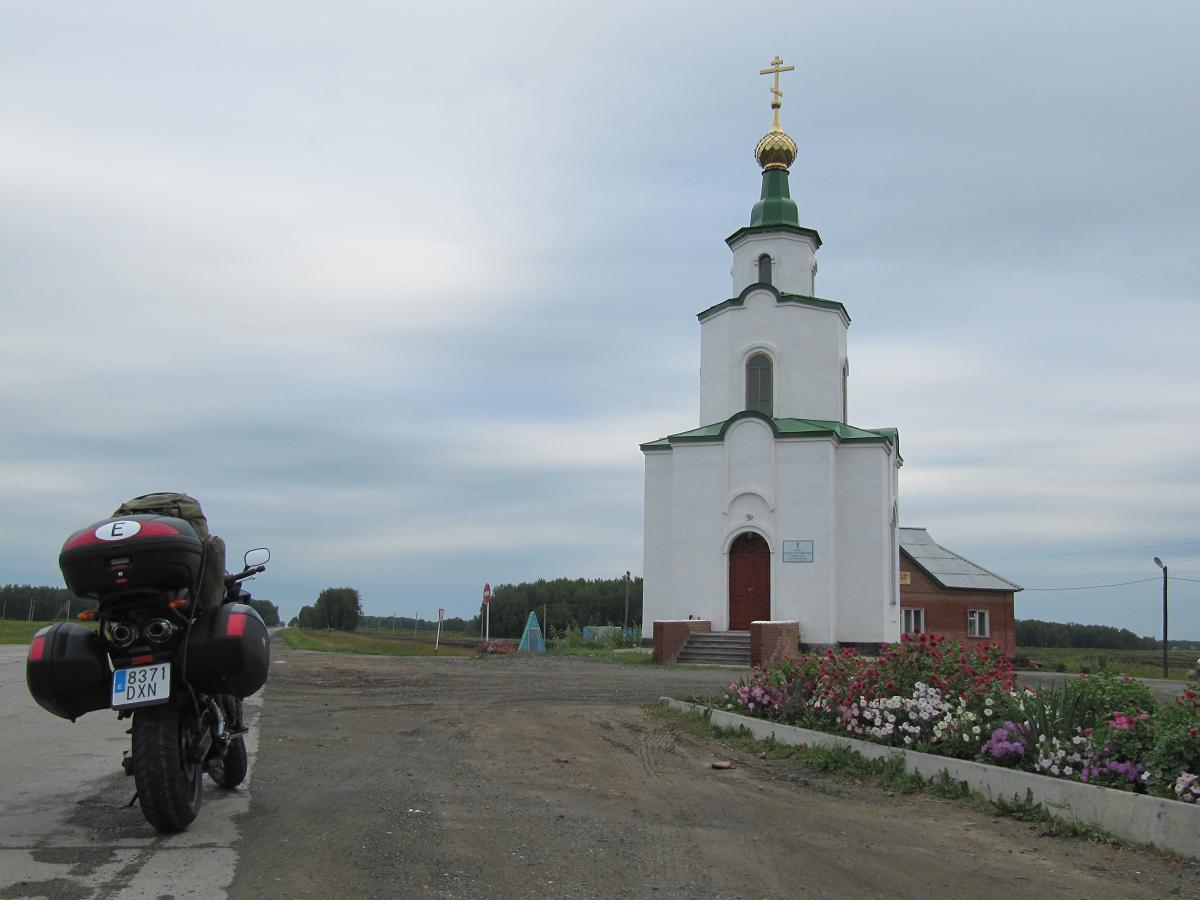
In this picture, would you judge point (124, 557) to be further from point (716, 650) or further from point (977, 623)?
point (977, 623)

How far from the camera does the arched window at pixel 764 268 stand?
1167 inches

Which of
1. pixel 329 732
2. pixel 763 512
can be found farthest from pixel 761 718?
pixel 763 512

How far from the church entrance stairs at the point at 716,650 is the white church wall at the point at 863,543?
2.92 metres

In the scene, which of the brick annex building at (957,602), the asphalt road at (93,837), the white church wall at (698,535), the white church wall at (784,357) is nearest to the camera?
the asphalt road at (93,837)

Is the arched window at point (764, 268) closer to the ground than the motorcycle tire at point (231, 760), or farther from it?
farther from it

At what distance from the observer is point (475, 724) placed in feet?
38.2

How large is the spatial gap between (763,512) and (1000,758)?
1855cm

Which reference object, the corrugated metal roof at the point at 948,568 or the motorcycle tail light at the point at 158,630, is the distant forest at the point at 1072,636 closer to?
the corrugated metal roof at the point at 948,568

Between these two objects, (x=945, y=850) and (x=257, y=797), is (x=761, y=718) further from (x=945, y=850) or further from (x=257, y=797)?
(x=257, y=797)

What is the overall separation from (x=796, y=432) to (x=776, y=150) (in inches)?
358

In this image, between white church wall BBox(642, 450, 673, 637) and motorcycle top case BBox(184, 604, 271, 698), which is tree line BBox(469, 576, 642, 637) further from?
motorcycle top case BBox(184, 604, 271, 698)

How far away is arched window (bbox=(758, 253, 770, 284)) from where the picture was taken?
1167 inches

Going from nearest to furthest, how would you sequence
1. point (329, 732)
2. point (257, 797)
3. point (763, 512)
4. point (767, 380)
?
point (257, 797), point (329, 732), point (763, 512), point (767, 380)

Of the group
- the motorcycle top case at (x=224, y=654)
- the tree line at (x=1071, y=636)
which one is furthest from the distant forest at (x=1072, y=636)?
the motorcycle top case at (x=224, y=654)
